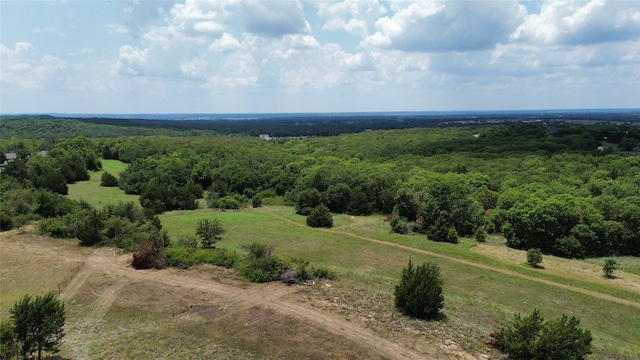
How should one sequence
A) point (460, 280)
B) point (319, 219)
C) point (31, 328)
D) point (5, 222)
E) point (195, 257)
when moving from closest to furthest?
1. point (31, 328)
2. point (195, 257)
3. point (460, 280)
4. point (5, 222)
5. point (319, 219)

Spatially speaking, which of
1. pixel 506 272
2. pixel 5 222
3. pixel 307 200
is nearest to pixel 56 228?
pixel 5 222

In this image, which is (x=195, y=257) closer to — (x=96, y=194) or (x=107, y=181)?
(x=96, y=194)

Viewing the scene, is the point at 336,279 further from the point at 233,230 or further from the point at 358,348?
the point at 233,230

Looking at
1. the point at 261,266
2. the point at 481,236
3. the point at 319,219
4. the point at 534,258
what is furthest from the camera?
the point at 319,219

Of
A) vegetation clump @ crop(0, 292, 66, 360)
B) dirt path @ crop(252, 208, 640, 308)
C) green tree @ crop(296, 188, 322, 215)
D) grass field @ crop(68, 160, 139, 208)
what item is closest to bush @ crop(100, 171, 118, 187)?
grass field @ crop(68, 160, 139, 208)

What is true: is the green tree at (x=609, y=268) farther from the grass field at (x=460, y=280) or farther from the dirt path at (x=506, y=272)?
the dirt path at (x=506, y=272)

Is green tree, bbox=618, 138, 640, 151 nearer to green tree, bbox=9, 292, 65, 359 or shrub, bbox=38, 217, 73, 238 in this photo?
shrub, bbox=38, 217, 73, 238
